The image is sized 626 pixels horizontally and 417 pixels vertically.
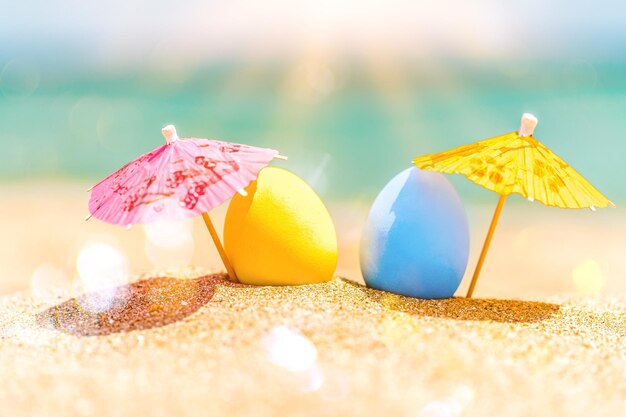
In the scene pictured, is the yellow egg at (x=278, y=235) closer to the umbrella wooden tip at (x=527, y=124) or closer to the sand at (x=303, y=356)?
the sand at (x=303, y=356)

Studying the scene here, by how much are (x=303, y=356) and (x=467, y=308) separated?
4.79 feet

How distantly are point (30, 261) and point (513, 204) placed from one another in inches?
264

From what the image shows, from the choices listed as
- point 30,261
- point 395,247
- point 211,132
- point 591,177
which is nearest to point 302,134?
point 211,132

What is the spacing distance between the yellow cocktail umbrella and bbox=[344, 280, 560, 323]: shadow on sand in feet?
2.42

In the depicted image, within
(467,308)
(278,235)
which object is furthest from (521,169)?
(278,235)

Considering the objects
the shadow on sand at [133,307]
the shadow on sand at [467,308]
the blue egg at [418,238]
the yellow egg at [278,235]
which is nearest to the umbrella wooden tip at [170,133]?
the yellow egg at [278,235]

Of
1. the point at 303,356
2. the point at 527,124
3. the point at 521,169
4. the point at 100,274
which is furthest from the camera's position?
the point at 100,274

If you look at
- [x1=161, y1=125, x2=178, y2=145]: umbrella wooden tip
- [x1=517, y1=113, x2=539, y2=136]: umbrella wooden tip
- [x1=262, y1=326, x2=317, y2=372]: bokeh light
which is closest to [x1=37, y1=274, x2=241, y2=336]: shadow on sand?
[x1=262, y1=326, x2=317, y2=372]: bokeh light

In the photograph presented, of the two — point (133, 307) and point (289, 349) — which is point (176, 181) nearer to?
point (133, 307)

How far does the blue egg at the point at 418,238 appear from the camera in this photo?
4379 millimetres

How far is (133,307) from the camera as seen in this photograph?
14.3 ft

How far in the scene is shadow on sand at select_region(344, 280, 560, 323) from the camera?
4180mm

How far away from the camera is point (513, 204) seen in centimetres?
1029

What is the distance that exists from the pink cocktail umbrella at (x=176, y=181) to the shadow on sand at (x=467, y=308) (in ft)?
3.79
